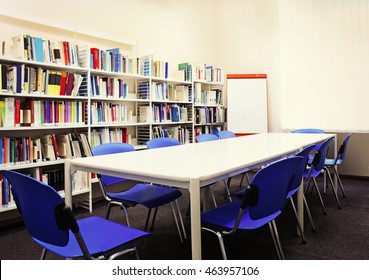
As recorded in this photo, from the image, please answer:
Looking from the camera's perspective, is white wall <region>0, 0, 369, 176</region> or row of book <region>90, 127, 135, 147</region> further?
white wall <region>0, 0, 369, 176</region>

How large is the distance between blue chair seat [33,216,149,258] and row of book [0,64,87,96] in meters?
1.77

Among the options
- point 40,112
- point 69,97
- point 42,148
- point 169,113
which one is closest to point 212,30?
point 169,113

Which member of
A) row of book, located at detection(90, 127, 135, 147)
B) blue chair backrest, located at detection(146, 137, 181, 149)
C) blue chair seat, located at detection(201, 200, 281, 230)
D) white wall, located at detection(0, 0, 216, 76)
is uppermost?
white wall, located at detection(0, 0, 216, 76)

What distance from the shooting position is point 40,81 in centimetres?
312

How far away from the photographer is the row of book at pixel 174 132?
4445 mm

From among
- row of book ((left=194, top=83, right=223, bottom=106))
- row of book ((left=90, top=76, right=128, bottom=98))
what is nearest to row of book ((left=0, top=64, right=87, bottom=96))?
row of book ((left=90, top=76, right=128, bottom=98))

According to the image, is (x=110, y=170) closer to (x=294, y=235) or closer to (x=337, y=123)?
(x=294, y=235)

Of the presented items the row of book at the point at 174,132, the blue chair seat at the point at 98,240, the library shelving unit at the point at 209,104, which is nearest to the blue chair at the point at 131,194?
the blue chair seat at the point at 98,240

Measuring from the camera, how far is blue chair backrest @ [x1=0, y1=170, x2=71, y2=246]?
126 centimetres

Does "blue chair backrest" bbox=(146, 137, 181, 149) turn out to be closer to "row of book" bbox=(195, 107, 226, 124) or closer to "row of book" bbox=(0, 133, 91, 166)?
"row of book" bbox=(0, 133, 91, 166)

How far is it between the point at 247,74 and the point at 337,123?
5.77 feet

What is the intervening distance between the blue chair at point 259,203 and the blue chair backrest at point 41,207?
29.3 inches

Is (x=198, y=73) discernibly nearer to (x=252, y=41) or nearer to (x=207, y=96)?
(x=207, y=96)
